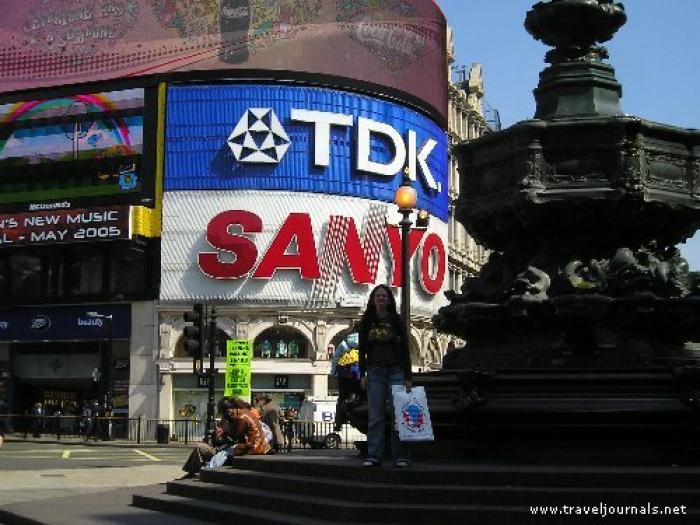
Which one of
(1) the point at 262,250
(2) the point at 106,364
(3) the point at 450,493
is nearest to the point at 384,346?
(3) the point at 450,493

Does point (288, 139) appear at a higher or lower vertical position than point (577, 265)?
higher

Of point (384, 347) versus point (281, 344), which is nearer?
point (384, 347)

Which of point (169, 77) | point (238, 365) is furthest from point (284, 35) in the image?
point (238, 365)

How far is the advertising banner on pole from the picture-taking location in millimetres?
32000

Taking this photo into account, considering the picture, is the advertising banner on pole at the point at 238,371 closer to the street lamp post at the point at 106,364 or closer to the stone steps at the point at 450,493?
the street lamp post at the point at 106,364

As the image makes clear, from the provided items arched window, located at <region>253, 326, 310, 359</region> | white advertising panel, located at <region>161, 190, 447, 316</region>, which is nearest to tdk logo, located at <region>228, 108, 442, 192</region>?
white advertising panel, located at <region>161, 190, 447, 316</region>

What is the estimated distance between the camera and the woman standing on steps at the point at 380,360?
990 cm

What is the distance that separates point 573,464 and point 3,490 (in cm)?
1079

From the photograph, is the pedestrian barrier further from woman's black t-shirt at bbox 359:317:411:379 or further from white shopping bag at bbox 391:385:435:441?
white shopping bag at bbox 391:385:435:441

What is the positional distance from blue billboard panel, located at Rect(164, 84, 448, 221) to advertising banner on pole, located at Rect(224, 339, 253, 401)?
19.5 metres

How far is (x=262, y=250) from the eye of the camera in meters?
52.2

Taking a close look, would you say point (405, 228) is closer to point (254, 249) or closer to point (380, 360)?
point (380, 360)

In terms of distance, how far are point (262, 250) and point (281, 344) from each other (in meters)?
4.70
